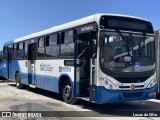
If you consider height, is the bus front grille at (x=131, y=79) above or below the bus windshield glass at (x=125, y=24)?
below

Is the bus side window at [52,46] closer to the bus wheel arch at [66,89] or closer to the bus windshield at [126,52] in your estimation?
the bus wheel arch at [66,89]

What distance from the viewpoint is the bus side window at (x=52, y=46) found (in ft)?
45.9

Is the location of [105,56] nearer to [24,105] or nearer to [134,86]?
[134,86]

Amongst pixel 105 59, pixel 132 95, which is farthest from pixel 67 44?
pixel 132 95

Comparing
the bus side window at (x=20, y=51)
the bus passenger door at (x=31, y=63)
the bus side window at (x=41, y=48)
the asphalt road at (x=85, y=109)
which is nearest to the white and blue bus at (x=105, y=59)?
the asphalt road at (x=85, y=109)

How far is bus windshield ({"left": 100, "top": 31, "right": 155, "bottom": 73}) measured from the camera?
10.7m

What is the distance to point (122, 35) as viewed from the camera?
11055 millimetres

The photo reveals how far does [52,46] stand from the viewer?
14422mm

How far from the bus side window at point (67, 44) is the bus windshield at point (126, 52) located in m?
2.08

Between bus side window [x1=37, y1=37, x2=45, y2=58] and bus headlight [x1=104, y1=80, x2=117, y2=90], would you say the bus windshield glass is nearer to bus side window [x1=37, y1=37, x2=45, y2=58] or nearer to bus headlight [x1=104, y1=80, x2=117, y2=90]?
bus headlight [x1=104, y1=80, x2=117, y2=90]

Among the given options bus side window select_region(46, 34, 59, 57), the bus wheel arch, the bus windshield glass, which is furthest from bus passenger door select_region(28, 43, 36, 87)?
the bus windshield glass

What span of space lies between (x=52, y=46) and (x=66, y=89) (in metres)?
2.42

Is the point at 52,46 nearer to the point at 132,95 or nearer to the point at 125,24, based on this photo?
the point at 125,24

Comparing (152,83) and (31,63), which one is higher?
(31,63)
